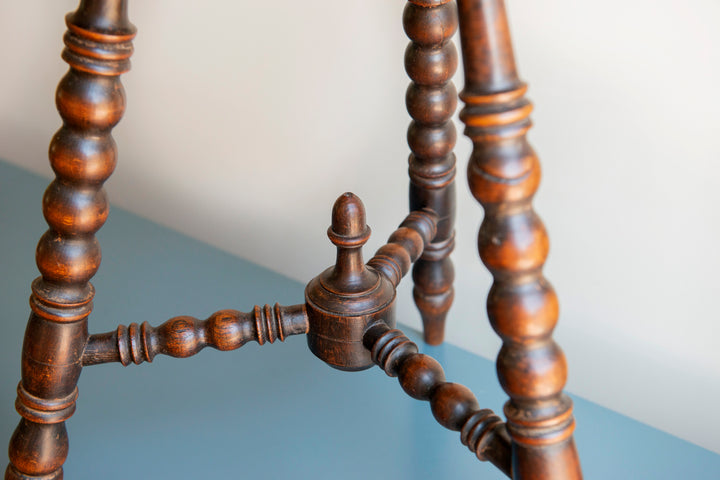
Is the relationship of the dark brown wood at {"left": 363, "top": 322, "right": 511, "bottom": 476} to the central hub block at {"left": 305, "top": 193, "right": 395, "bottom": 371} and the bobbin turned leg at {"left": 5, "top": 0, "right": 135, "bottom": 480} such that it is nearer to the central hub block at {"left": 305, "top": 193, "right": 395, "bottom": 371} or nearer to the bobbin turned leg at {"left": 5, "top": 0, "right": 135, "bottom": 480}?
the central hub block at {"left": 305, "top": 193, "right": 395, "bottom": 371}

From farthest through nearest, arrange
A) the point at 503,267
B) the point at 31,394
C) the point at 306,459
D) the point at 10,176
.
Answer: the point at 10,176, the point at 306,459, the point at 31,394, the point at 503,267

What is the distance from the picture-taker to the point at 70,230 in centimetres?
62

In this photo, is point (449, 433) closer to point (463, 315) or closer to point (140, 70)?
point (463, 315)

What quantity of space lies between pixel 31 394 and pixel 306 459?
0.28m

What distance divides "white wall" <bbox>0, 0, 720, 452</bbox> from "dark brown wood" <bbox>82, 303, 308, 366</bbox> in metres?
0.36

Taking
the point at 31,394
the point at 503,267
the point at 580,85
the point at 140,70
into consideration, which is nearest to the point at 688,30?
the point at 580,85

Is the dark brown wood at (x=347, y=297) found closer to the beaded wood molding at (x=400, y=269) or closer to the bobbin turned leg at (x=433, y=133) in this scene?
the beaded wood molding at (x=400, y=269)

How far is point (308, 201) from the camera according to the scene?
3.78ft

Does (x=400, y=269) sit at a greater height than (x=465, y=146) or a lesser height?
lesser

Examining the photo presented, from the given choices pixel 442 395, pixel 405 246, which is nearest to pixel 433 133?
pixel 405 246

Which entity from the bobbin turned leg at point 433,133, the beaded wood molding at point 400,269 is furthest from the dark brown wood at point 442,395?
the bobbin turned leg at point 433,133

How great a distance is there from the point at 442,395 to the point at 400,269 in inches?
6.8

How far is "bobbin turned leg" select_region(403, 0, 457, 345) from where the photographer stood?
78 centimetres

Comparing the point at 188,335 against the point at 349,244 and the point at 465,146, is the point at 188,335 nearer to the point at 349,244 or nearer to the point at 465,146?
the point at 349,244
